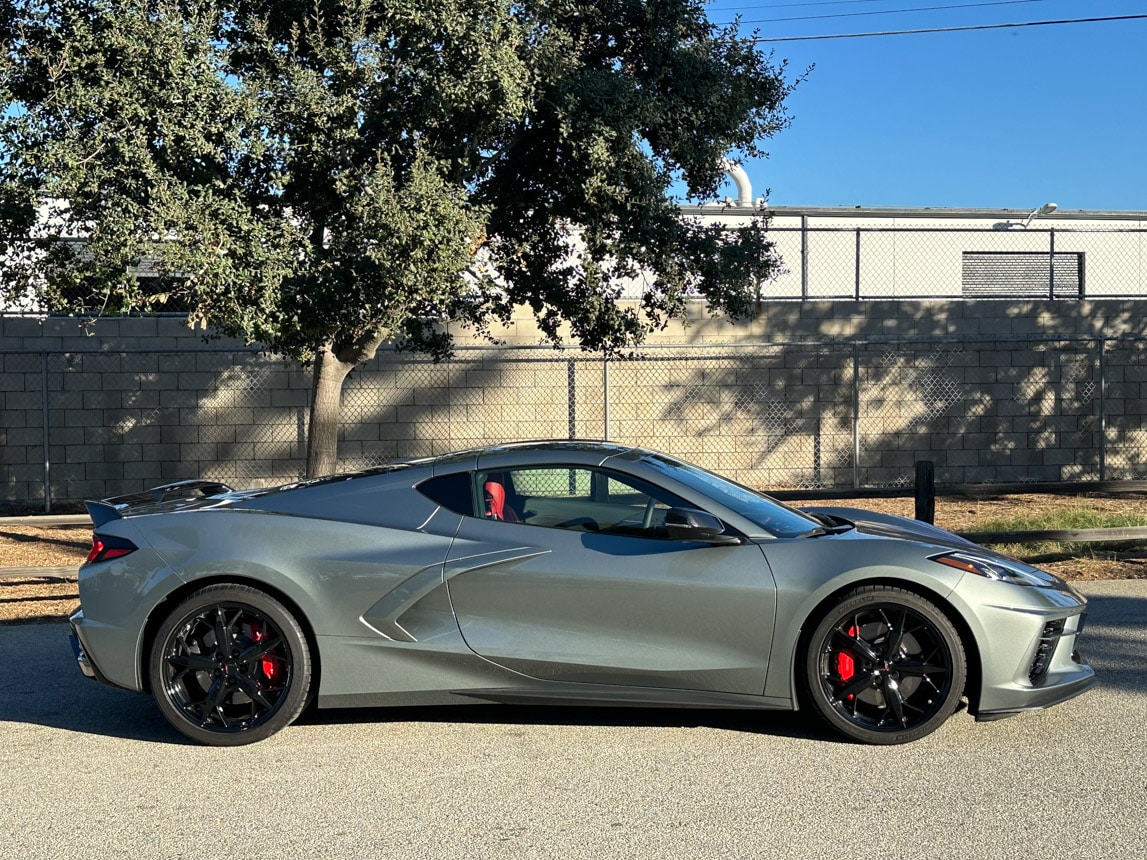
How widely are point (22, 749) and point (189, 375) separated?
34.6 feet

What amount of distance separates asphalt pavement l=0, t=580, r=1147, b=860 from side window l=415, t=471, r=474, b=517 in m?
1.08

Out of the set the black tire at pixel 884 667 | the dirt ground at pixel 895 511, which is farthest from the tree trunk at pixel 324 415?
the black tire at pixel 884 667

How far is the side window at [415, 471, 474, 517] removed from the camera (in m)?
5.52

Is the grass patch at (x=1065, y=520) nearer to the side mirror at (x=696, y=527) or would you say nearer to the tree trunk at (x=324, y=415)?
the tree trunk at (x=324, y=415)

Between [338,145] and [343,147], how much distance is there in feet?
0.14

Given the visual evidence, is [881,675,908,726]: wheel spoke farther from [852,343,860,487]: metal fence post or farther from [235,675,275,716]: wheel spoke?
[852,343,860,487]: metal fence post

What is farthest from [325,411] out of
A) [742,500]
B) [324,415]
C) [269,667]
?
[742,500]

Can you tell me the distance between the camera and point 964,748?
509cm

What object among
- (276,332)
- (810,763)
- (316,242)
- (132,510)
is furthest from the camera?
(316,242)

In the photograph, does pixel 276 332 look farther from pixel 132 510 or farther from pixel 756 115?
pixel 756 115

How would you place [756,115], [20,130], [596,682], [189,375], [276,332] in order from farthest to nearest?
1. [189,375]
2. [756,115]
3. [276,332]
4. [20,130]
5. [596,682]

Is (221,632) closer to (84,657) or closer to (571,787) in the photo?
(84,657)

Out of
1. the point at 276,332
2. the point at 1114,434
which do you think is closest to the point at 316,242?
the point at 276,332

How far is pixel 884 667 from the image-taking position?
5.14m
